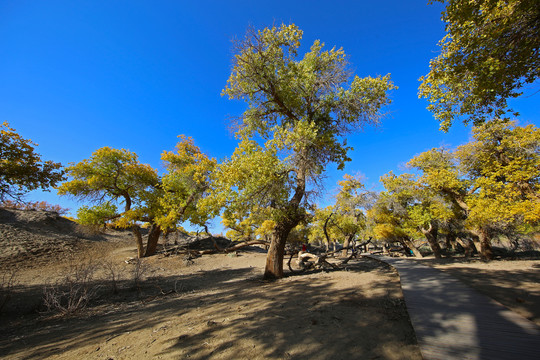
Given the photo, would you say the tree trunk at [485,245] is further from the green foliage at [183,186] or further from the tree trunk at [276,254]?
the green foliage at [183,186]

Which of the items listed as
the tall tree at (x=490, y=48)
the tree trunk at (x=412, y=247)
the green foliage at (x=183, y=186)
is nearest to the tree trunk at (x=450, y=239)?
the tree trunk at (x=412, y=247)

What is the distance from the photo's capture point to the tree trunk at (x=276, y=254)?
336 inches

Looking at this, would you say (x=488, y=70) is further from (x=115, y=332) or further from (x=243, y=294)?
(x=115, y=332)

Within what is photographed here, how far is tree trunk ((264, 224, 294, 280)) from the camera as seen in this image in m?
8.54

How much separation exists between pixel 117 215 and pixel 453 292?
62.5ft

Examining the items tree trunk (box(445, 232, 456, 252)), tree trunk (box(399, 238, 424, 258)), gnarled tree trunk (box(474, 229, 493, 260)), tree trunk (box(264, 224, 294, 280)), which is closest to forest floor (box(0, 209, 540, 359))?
tree trunk (box(264, 224, 294, 280))

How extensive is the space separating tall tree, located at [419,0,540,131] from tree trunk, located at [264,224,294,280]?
754 cm

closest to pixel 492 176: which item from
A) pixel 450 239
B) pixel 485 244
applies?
pixel 485 244

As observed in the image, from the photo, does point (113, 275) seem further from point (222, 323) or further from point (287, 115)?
point (287, 115)

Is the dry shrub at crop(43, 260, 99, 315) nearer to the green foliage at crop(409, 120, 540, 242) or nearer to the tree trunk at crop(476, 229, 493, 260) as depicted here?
the green foliage at crop(409, 120, 540, 242)

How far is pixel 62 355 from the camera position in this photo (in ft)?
10.2

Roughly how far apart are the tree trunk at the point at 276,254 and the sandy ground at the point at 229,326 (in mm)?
1843

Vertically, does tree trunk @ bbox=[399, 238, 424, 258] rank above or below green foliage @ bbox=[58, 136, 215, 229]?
below

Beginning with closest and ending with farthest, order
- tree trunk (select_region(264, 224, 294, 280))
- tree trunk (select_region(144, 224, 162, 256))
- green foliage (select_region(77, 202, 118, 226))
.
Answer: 1. tree trunk (select_region(264, 224, 294, 280))
2. green foliage (select_region(77, 202, 118, 226))
3. tree trunk (select_region(144, 224, 162, 256))
